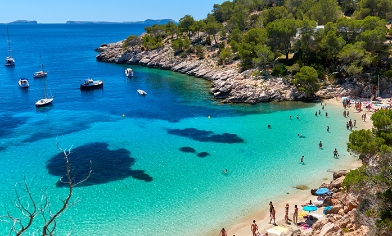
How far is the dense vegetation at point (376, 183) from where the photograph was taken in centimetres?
1680

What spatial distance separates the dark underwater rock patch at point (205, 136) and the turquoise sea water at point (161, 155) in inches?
6.0

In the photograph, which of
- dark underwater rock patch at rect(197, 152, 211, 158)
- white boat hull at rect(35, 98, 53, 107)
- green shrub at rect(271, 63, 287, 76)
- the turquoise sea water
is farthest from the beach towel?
white boat hull at rect(35, 98, 53, 107)

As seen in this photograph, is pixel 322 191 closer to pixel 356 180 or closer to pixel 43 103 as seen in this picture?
pixel 356 180

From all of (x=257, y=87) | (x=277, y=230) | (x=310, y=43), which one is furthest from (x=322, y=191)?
(x=310, y=43)

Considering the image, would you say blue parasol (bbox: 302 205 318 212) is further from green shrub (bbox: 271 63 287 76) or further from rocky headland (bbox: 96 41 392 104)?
green shrub (bbox: 271 63 287 76)

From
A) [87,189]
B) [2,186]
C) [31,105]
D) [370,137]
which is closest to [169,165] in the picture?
[87,189]

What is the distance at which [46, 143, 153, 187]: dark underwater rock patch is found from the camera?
35969mm

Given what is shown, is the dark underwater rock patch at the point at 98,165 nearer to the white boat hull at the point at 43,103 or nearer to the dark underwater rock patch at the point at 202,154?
the dark underwater rock patch at the point at 202,154

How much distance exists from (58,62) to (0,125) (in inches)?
3015

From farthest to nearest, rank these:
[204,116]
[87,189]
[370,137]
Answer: [204,116], [87,189], [370,137]

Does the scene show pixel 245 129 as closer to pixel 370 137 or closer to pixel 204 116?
pixel 204 116

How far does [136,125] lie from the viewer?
5416 centimetres

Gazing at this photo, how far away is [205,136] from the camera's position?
4847cm

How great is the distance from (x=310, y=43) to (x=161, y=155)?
48.2m
